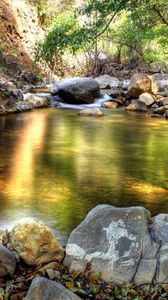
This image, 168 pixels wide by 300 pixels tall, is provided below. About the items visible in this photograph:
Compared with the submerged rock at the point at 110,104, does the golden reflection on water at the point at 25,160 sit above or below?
below

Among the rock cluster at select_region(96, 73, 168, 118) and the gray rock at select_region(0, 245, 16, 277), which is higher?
the rock cluster at select_region(96, 73, 168, 118)

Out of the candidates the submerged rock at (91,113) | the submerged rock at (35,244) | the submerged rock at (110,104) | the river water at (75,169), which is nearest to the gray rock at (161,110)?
the submerged rock at (110,104)

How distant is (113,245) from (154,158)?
243 inches

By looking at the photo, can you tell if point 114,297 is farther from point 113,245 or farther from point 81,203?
point 81,203

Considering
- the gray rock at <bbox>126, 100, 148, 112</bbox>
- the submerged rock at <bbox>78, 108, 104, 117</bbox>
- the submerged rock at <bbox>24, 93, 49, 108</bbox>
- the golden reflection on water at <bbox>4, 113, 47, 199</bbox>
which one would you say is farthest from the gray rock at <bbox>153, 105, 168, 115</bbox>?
the golden reflection on water at <bbox>4, 113, 47, 199</bbox>

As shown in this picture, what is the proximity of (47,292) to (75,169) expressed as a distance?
213 inches

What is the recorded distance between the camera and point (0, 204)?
6793 mm

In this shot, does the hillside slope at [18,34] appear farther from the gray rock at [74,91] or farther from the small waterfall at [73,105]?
the small waterfall at [73,105]

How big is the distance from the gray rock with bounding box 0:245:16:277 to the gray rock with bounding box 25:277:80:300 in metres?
0.57

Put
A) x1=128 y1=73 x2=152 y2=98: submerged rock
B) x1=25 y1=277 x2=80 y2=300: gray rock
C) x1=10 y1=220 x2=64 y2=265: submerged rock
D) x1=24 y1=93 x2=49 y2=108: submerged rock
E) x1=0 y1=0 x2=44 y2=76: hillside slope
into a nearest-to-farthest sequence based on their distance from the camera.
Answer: x1=25 y1=277 x2=80 y2=300: gray rock → x1=10 y1=220 x2=64 y2=265: submerged rock → x1=24 y1=93 x2=49 y2=108: submerged rock → x1=128 y1=73 x2=152 y2=98: submerged rock → x1=0 y1=0 x2=44 y2=76: hillside slope

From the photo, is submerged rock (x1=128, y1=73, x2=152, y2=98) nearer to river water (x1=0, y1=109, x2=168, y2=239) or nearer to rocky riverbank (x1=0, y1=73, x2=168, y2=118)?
rocky riverbank (x1=0, y1=73, x2=168, y2=118)

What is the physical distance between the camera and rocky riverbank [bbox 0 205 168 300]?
14.0 feet

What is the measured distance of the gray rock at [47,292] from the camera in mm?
3849

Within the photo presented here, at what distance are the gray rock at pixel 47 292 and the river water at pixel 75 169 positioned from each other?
1790mm
